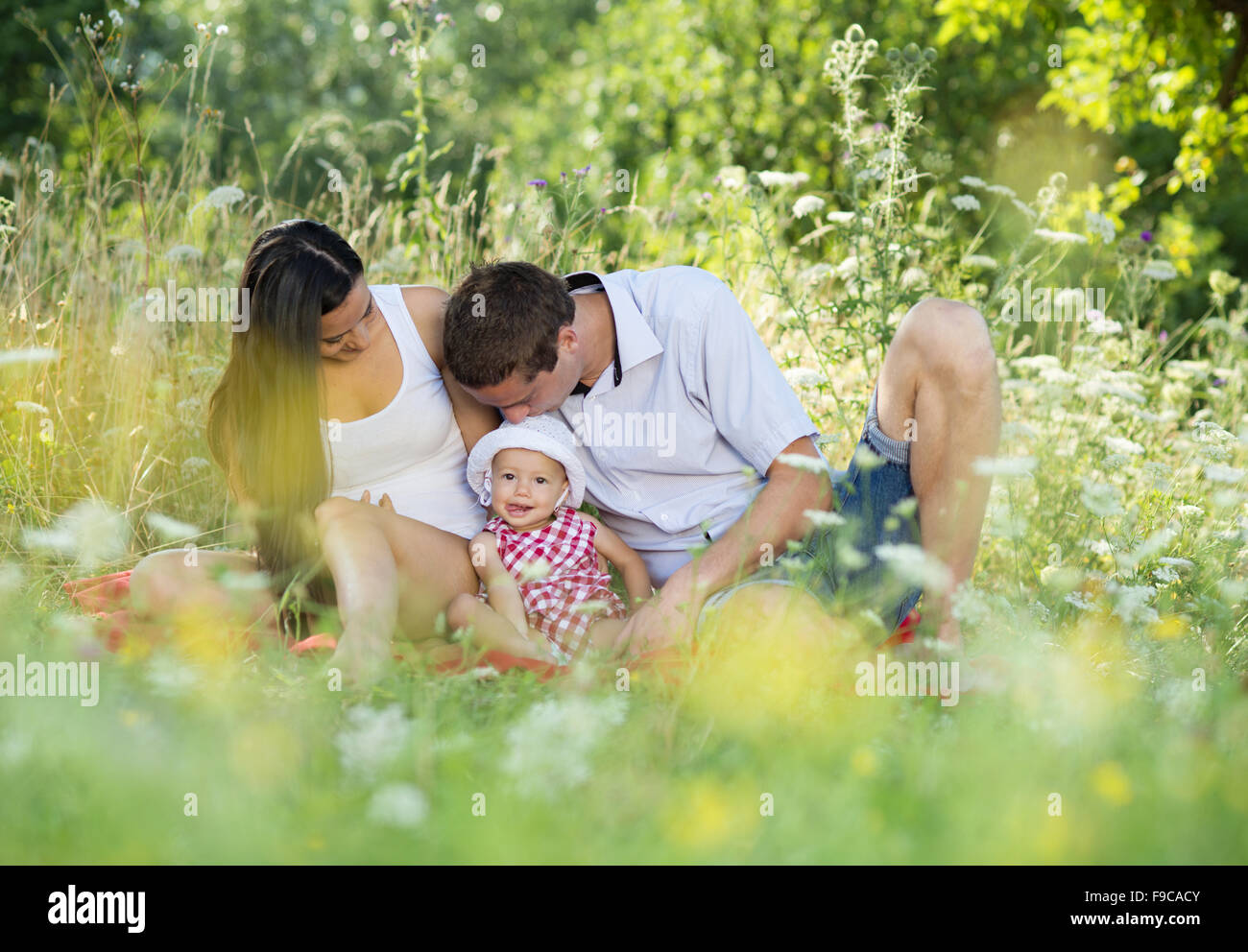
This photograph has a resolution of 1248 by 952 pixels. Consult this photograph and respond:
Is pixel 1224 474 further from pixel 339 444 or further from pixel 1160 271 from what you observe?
pixel 339 444

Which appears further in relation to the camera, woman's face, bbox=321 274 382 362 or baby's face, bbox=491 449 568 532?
baby's face, bbox=491 449 568 532

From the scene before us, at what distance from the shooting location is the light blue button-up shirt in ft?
8.52

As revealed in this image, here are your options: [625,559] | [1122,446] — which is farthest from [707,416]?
[1122,446]

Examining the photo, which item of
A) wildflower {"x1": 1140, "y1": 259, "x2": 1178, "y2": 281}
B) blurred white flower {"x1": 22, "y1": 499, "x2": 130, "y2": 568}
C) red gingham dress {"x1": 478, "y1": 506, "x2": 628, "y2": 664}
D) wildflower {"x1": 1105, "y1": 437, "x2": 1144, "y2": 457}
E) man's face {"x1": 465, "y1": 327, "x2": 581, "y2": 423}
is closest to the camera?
blurred white flower {"x1": 22, "y1": 499, "x2": 130, "y2": 568}

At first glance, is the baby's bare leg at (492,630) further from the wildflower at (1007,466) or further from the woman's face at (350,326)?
the wildflower at (1007,466)

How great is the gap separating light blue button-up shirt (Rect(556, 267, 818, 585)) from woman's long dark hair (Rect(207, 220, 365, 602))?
25.3 inches

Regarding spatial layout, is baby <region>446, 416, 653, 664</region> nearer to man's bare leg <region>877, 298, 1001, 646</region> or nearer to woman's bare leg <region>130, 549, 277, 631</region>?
woman's bare leg <region>130, 549, 277, 631</region>

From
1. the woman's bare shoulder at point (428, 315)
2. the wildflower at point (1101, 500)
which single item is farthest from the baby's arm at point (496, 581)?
the wildflower at point (1101, 500)

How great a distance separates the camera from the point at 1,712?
1.76 meters

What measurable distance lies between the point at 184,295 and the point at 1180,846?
3443 mm

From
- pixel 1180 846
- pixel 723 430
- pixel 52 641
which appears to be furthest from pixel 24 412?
pixel 1180 846

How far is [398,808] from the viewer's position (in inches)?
54.0

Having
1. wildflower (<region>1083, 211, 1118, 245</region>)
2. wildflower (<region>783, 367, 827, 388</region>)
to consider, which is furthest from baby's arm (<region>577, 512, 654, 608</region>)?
wildflower (<region>1083, 211, 1118, 245</region>)
